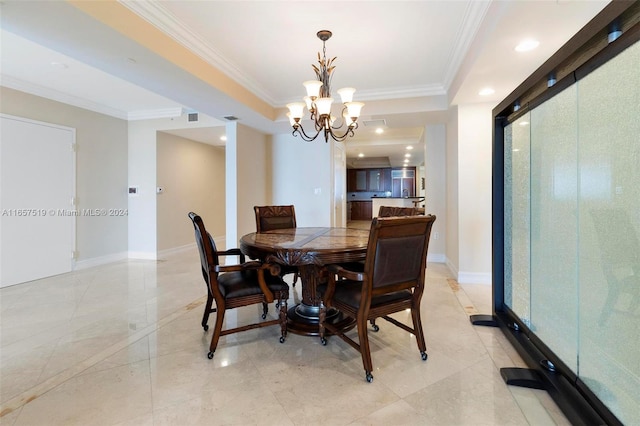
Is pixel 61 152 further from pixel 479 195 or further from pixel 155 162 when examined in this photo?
pixel 479 195

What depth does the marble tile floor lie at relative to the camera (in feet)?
4.87

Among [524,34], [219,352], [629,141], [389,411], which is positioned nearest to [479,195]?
[524,34]

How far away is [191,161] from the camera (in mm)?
6188

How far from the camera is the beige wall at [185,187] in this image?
5.45 meters

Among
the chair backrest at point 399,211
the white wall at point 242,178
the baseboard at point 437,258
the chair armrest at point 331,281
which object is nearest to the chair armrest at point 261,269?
the chair armrest at point 331,281

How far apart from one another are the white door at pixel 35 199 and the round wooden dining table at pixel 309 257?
3.44 metres

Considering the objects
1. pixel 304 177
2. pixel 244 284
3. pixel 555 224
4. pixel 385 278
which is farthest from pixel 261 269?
pixel 304 177

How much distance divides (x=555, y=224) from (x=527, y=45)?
4.51ft

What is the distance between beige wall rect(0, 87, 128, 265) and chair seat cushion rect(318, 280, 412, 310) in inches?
176

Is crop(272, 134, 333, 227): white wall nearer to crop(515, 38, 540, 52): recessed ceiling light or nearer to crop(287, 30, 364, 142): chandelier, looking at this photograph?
crop(287, 30, 364, 142): chandelier

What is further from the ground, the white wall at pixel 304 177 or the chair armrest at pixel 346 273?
the white wall at pixel 304 177

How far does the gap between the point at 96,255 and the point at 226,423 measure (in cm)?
460

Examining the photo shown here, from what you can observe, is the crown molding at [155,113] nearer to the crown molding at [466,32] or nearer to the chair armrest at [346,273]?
the crown molding at [466,32]

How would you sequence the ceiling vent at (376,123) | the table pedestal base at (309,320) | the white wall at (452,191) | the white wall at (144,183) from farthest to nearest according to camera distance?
the white wall at (144,183) → the ceiling vent at (376,123) → the white wall at (452,191) → the table pedestal base at (309,320)
